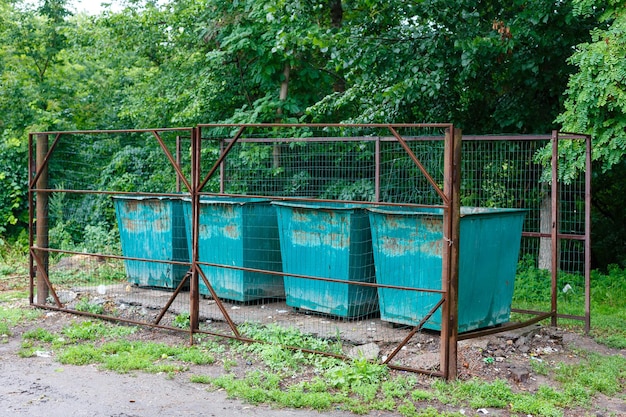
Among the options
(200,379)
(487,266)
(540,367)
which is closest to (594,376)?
(540,367)

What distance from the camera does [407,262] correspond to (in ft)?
21.5

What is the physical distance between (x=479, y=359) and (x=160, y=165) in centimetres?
913

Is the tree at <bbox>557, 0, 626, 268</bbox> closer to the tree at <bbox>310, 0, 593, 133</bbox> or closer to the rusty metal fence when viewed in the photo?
the rusty metal fence

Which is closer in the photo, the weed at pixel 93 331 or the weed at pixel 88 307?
the weed at pixel 93 331

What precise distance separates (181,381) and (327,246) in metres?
2.15

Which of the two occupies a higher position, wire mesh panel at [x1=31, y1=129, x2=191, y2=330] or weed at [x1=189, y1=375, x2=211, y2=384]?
wire mesh panel at [x1=31, y1=129, x2=191, y2=330]

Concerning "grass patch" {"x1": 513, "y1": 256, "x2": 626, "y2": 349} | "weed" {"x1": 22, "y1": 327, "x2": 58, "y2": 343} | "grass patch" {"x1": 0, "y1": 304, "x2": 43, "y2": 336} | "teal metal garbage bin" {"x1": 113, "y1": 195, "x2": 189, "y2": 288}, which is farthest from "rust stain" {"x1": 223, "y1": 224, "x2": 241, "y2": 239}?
"grass patch" {"x1": 513, "y1": 256, "x2": 626, "y2": 349}

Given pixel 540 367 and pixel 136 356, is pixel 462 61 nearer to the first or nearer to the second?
pixel 540 367

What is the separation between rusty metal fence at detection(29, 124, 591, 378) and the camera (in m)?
6.39

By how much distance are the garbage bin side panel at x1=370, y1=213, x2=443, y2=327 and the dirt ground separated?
36 centimetres

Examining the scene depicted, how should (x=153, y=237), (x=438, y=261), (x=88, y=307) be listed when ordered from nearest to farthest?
(x=438, y=261) < (x=88, y=307) < (x=153, y=237)

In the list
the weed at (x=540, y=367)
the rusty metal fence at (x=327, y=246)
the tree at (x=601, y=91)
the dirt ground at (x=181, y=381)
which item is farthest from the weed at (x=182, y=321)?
the tree at (x=601, y=91)

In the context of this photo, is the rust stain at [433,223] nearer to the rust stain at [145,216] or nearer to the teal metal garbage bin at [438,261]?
the teal metal garbage bin at [438,261]

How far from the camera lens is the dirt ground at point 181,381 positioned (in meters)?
5.13
